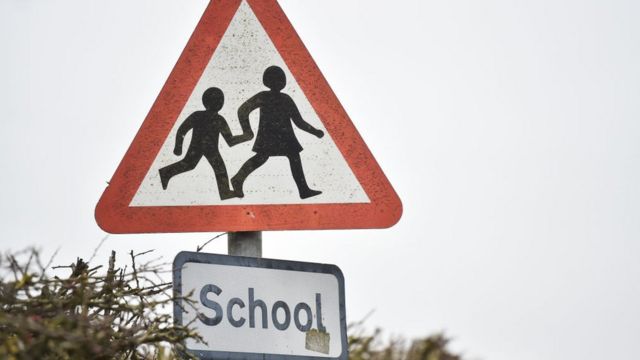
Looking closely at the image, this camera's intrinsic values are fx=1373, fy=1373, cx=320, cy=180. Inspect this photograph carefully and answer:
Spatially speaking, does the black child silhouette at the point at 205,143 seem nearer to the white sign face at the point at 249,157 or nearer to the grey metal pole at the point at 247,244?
the white sign face at the point at 249,157

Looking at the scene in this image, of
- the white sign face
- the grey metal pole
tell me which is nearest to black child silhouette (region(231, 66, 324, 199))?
the white sign face

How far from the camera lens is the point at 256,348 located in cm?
382

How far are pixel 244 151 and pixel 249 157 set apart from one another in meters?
0.02

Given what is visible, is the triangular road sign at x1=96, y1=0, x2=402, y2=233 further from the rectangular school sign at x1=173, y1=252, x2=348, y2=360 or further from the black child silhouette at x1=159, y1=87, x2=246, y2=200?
the rectangular school sign at x1=173, y1=252, x2=348, y2=360

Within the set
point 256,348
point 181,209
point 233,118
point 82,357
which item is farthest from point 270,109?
point 82,357

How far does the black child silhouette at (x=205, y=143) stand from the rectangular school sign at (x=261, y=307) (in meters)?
0.23

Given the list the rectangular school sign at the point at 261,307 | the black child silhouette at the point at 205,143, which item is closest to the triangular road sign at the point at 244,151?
the black child silhouette at the point at 205,143

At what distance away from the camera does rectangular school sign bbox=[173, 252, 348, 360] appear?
3.75 meters

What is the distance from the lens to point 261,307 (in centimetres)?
386

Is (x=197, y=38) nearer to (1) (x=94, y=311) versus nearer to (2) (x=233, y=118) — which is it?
(2) (x=233, y=118)

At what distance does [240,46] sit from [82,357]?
114cm

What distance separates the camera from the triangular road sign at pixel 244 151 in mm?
3918

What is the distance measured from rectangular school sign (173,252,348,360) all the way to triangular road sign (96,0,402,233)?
0.13 metres

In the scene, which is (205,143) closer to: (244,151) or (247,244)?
(244,151)
